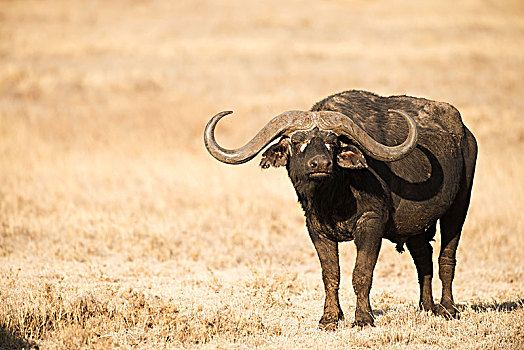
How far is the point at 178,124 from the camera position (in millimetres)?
22719

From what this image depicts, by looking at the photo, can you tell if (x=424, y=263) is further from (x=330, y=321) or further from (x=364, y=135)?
(x=364, y=135)

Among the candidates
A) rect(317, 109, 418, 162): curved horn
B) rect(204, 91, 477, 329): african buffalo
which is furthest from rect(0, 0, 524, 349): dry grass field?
rect(317, 109, 418, 162): curved horn

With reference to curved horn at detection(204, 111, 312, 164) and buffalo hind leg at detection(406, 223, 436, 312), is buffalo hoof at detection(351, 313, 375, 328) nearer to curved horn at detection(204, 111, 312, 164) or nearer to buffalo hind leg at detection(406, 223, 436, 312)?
buffalo hind leg at detection(406, 223, 436, 312)

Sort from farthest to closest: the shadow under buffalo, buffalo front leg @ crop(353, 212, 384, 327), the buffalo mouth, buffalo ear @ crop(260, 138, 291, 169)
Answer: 1. buffalo front leg @ crop(353, 212, 384, 327)
2. buffalo ear @ crop(260, 138, 291, 169)
3. the shadow under buffalo
4. the buffalo mouth

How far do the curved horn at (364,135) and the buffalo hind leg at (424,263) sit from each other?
2025 mm

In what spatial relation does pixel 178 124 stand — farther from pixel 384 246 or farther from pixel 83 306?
pixel 83 306

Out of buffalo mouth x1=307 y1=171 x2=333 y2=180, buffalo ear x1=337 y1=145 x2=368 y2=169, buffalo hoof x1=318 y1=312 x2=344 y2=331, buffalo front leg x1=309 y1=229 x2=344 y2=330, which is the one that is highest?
buffalo ear x1=337 y1=145 x2=368 y2=169

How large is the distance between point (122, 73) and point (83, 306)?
22198 mm

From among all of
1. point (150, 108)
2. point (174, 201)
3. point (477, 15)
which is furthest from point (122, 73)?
point (477, 15)

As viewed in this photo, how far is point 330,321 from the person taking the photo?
717cm

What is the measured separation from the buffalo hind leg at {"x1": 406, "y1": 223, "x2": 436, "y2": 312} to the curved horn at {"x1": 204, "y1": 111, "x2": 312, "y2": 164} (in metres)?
2.78

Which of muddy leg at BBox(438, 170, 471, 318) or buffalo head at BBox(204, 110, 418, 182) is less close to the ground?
buffalo head at BBox(204, 110, 418, 182)

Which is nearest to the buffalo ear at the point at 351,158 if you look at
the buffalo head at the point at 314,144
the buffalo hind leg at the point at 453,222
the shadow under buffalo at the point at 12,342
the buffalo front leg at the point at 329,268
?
the buffalo head at the point at 314,144

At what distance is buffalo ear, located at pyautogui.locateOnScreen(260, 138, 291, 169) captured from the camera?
21.7 ft
